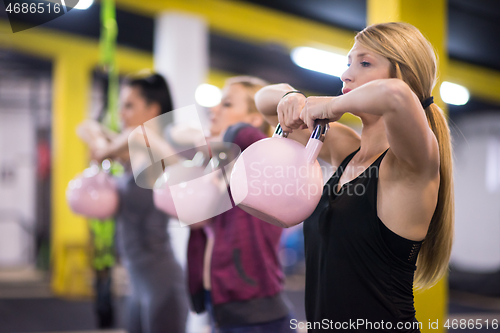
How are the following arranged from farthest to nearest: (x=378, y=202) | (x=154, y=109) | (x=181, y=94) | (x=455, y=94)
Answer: (x=455, y=94), (x=181, y=94), (x=154, y=109), (x=378, y=202)

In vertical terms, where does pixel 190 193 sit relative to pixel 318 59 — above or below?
below

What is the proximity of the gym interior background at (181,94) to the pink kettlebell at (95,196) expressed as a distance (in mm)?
287

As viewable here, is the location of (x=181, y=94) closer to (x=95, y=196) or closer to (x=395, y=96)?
(x=95, y=196)

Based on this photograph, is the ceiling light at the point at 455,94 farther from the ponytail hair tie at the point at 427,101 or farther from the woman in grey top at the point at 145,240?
the ponytail hair tie at the point at 427,101

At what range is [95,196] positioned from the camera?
191 centimetres

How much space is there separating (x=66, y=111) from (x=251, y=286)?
549 cm

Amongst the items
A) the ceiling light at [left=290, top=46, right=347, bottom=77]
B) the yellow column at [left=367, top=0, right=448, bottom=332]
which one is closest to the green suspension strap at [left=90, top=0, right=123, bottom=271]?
the yellow column at [left=367, top=0, right=448, bottom=332]

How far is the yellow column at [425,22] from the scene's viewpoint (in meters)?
1.91

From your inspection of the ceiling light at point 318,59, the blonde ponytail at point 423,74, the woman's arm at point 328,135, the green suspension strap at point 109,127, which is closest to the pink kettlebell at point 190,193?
the woman's arm at point 328,135

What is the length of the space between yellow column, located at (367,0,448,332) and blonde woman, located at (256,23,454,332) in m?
1.02

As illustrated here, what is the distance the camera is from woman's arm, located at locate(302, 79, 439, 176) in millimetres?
747

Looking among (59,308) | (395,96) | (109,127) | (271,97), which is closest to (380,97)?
(395,96)

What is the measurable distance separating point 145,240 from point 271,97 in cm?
103

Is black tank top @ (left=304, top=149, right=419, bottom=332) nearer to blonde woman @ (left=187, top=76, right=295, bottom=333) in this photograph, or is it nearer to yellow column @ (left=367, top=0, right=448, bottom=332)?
blonde woman @ (left=187, top=76, right=295, bottom=333)
